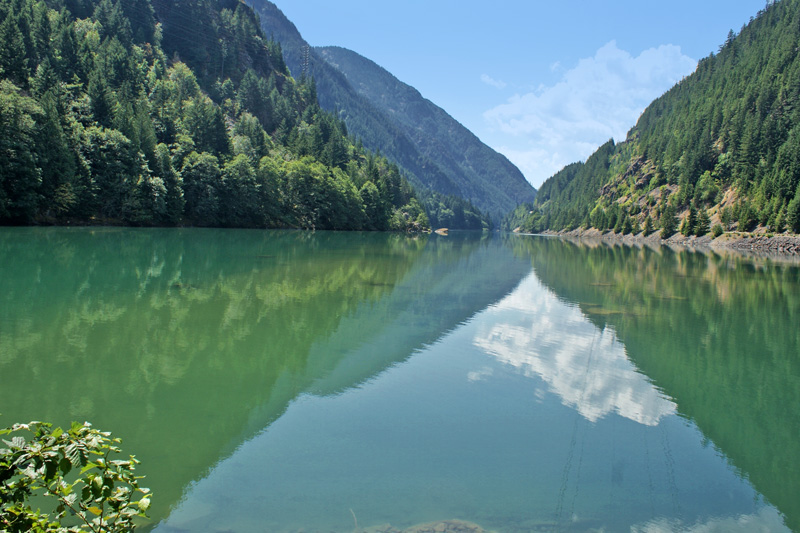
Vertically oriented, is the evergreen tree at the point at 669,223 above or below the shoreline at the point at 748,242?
above

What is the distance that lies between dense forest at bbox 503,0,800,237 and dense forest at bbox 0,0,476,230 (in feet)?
243

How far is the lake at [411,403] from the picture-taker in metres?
7.45

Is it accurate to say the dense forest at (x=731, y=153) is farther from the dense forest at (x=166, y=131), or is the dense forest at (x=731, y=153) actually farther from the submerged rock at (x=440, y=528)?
the submerged rock at (x=440, y=528)

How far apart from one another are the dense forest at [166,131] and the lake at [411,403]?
4347 centimetres

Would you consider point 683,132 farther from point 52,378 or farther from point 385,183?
point 52,378

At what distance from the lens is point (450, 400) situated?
38.7 feet

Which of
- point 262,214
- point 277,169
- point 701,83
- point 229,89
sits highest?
point 701,83

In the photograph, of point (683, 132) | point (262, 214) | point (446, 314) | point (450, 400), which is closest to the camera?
point (450, 400)

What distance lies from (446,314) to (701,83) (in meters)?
211

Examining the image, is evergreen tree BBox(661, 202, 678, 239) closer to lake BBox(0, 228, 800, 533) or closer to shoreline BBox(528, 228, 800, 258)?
shoreline BBox(528, 228, 800, 258)

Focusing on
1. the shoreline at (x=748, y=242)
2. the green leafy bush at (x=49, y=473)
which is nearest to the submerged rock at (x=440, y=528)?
the green leafy bush at (x=49, y=473)

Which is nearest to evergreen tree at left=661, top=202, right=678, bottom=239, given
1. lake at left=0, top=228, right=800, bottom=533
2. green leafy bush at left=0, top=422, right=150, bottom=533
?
lake at left=0, top=228, right=800, bottom=533

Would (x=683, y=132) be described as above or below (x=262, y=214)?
above

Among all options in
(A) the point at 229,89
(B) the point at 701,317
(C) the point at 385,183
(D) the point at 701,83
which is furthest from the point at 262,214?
(D) the point at 701,83
